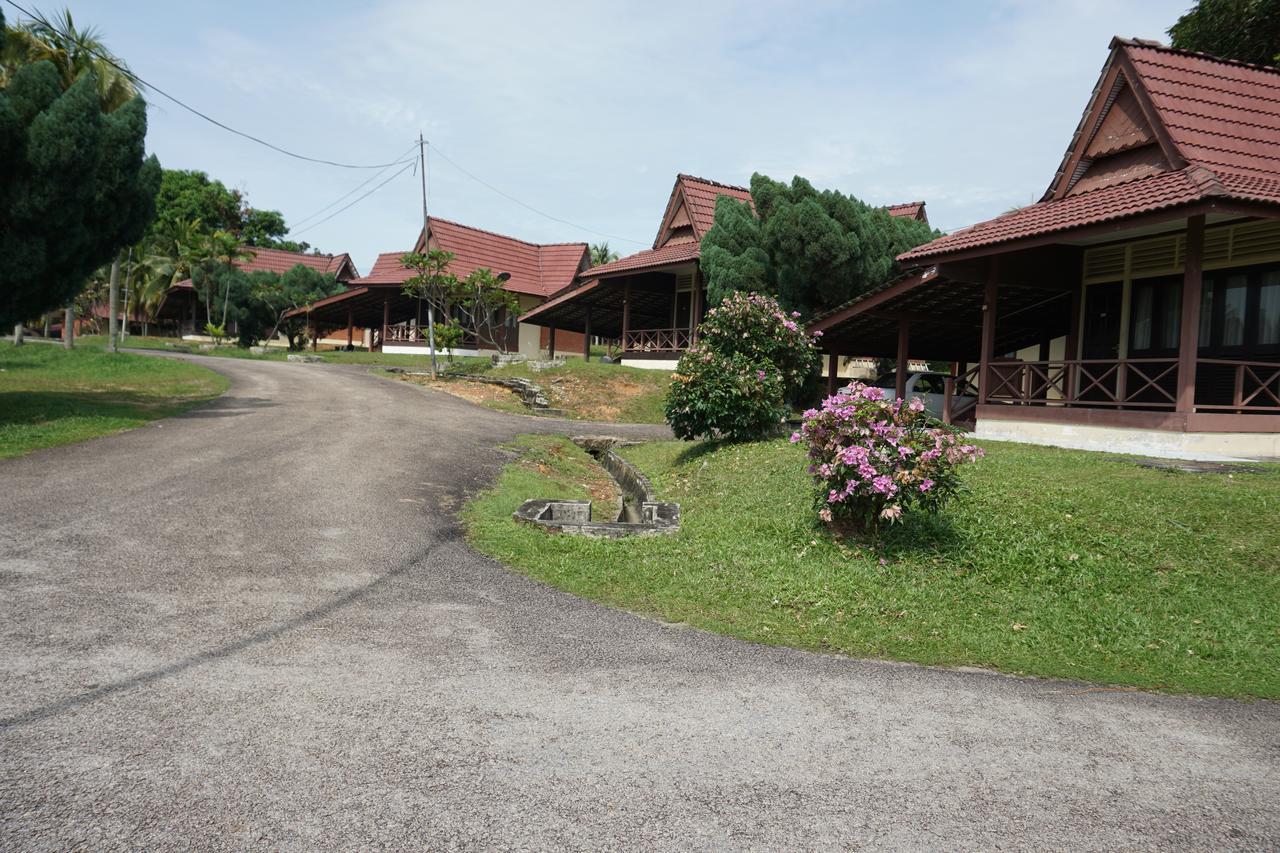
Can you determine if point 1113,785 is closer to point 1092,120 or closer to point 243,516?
point 243,516

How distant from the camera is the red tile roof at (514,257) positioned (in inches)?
1398

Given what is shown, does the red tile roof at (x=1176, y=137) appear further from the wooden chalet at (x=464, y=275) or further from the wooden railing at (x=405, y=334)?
the wooden railing at (x=405, y=334)

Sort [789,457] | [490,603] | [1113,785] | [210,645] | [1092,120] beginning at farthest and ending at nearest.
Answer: [1092,120]
[789,457]
[490,603]
[210,645]
[1113,785]

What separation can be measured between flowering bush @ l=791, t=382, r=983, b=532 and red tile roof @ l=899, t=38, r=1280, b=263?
215 inches

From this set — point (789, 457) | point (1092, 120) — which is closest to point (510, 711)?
point (789, 457)

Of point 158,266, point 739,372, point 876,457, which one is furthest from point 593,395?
point 158,266

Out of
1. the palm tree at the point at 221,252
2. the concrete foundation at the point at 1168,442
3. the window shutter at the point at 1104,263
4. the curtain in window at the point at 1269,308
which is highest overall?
the palm tree at the point at 221,252

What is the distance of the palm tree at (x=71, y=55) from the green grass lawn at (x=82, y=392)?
681 cm

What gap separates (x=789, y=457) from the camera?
11.7m

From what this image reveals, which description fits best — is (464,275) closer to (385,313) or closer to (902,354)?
(385,313)

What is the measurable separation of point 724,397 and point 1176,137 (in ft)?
25.4

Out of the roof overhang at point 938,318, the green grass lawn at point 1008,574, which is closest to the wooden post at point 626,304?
the roof overhang at point 938,318

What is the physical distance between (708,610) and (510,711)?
8.63 feet

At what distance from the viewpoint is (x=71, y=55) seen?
2208 cm
